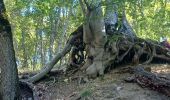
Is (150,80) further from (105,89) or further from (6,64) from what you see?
(6,64)

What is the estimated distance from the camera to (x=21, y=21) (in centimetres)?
2464

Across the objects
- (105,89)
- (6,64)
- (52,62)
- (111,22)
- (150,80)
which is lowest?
(105,89)

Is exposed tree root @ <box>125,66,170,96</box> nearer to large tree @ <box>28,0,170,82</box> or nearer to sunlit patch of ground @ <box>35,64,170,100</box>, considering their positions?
sunlit patch of ground @ <box>35,64,170,100</box>

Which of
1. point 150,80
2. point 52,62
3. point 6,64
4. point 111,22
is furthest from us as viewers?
point 111,22

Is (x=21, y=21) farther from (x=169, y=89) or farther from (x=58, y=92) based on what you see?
(x=169, y=89)

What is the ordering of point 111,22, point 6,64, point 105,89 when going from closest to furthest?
point 6,64 < point 105,89 < point 111,22

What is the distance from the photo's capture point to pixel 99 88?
31.3 feet

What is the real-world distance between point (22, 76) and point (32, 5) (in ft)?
7.56

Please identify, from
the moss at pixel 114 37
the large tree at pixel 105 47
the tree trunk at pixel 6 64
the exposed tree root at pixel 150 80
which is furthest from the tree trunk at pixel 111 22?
the tree trunk at pixel 6 64

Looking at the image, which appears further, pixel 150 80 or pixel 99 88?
pixel 99 88

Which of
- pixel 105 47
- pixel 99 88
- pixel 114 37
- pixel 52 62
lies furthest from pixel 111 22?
pixel 99 88

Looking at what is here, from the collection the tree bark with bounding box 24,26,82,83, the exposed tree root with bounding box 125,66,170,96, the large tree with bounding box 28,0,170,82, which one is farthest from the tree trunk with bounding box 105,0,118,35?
the exposed tree root with bounding box 125,66,170,96

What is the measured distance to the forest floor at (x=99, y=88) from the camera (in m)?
8.91

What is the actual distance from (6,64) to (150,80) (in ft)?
10.5
